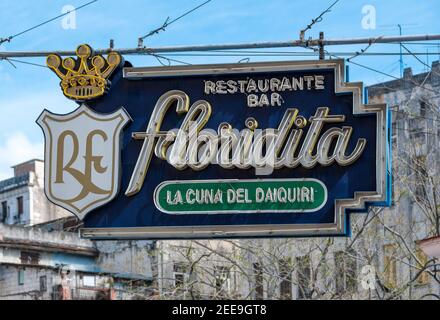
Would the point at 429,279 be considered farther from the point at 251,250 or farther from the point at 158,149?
the point at 158,149

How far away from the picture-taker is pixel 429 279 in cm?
3572

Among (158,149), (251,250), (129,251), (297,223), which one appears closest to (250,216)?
(297,223)

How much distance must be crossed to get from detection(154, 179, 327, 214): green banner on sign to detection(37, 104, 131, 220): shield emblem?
24.6 inches

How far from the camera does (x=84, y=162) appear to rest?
38.8ft

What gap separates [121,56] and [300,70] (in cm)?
192

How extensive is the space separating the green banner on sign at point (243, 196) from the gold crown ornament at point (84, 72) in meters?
1.35

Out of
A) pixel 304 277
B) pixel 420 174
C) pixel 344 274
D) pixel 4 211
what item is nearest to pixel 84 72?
pixel 304 277

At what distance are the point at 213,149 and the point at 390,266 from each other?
69.1 ft

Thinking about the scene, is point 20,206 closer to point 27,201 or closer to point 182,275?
point 27,201

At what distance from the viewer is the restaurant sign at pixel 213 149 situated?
11336mm

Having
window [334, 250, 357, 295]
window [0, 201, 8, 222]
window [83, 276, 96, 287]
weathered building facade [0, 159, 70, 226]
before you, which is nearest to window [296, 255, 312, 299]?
window [334, 250, 357, 295]

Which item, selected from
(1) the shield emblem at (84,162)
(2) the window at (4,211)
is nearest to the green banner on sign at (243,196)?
(1) the shield emblem at (84,162)

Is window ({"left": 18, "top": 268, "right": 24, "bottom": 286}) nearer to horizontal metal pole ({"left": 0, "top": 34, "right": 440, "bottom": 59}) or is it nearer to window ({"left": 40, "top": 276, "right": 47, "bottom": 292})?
window ({"left": 40, "top": 276, "right": 47, "bottom": 292})

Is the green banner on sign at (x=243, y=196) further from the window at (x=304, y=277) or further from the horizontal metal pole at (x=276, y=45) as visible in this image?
the window at (x=304, y=277)
